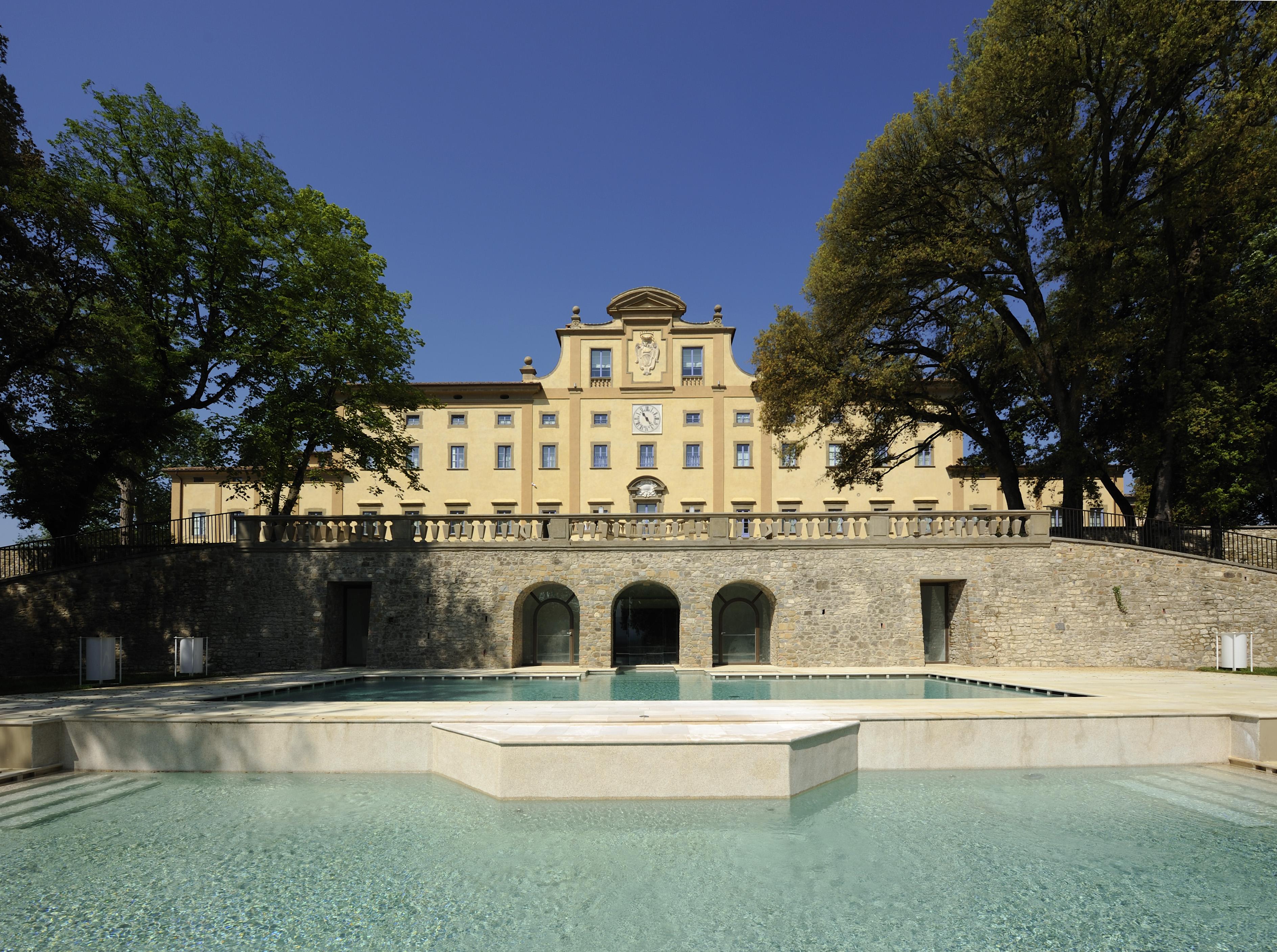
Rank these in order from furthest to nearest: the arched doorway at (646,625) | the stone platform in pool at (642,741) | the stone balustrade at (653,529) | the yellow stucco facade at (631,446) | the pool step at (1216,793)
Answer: the yellow stucco facade at (631,446) → the arched doorway at (646,625) → the stone balustrade at (653,529) → the stone platform in pool at (642,741) → the pool step at (1216,793)

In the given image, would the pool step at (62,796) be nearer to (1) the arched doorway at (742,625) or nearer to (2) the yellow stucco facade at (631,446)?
(1) the arched doorway at (742,625)

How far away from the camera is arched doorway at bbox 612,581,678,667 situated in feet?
79.7

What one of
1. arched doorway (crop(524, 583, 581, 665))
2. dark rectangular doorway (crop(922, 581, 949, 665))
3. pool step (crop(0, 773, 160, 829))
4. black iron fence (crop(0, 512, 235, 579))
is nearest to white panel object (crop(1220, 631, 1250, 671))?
dark rectangular doorway (crop(922, 581, 949, 665))

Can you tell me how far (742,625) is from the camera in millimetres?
23828

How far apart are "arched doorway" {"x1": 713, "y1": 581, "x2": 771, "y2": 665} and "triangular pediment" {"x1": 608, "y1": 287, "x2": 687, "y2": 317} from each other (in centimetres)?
1803

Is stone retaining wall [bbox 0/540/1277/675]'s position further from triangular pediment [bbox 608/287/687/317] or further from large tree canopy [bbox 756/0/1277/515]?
triangular pediment [bbox 608/287/687/317]

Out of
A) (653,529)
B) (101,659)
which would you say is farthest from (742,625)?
(101,659)

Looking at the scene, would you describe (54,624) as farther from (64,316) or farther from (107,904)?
(107,904)

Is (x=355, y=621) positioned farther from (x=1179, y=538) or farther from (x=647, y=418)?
(x=1179, y=538)

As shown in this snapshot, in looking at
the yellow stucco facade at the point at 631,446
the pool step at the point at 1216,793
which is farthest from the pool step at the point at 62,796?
the yellow stucco facade at the point at 631,446

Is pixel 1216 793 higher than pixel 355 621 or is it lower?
lower

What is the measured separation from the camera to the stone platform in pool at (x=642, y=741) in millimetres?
8836

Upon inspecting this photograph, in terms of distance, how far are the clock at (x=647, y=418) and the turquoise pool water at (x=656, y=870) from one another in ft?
92.1

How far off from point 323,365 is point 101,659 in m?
10.7
